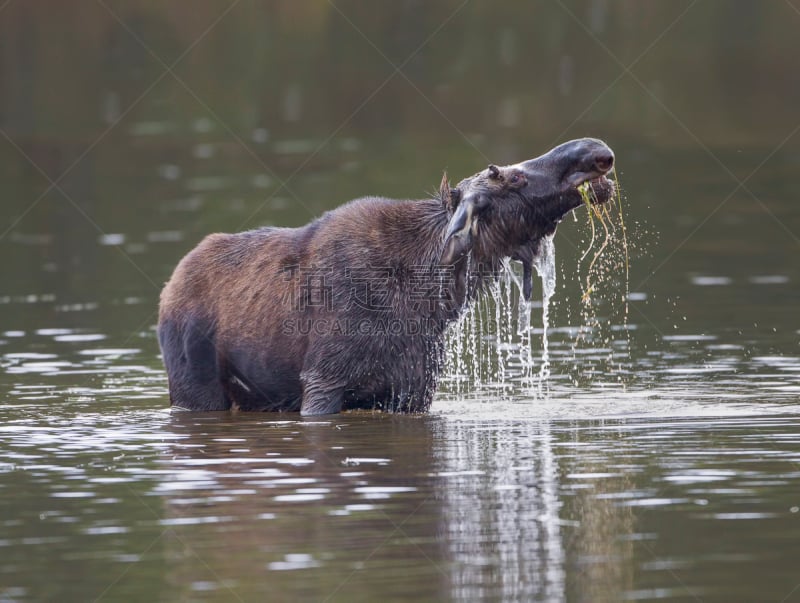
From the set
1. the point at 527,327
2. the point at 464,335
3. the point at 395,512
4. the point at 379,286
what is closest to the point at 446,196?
the point at 379,286

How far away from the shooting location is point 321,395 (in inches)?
449

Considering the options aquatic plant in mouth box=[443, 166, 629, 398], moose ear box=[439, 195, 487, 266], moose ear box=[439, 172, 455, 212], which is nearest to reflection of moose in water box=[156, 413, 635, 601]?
aquatic plant in mouth box=[443, 166, 629, 398]

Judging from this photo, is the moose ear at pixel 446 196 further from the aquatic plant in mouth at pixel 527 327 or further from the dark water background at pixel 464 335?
the dark water background at pixel 464 335

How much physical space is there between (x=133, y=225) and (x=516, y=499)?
635 inches

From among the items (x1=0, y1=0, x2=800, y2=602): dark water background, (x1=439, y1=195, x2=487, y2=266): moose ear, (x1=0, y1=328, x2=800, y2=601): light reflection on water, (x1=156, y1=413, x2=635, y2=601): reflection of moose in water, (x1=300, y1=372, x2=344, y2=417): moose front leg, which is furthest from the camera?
(x1=300, y1=372, x2=344, y2=417): moose front leg

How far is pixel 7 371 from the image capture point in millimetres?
14055

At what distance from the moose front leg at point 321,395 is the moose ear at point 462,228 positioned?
1.12m

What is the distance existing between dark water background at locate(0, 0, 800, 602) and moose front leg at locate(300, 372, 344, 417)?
0.17 meters

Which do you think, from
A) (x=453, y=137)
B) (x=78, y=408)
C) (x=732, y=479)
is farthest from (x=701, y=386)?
(x=453, y=137)

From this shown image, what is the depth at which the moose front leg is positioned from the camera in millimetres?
11375

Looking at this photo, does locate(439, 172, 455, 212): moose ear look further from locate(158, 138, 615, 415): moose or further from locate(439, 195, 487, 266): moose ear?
locate(439, 195, 487, 266): moose ear

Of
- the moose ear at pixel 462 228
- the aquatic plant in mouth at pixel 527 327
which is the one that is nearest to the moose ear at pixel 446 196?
the moose ear at pixel 462 228

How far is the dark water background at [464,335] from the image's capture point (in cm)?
777

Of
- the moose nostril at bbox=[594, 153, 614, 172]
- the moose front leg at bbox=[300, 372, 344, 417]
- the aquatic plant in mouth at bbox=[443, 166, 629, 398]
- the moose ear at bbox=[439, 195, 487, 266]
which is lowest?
the moose front leg at bbox=[300, 372, 344, 417]
